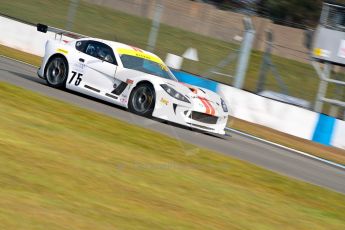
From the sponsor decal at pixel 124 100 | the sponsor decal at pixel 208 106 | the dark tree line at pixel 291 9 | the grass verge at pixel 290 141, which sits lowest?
the grass verge at pixel 290 141

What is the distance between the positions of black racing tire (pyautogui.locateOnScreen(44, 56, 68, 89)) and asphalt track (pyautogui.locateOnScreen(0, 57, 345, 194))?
20 centimetres

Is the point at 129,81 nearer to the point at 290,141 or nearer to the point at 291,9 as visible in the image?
the point at 290,141

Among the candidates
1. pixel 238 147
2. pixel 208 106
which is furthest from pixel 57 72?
pixel 238 147

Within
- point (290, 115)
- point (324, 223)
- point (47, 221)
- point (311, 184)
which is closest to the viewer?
point (47, 221)

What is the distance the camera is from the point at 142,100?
13.3 meters

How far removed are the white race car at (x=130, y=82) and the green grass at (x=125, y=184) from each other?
59.6 inches

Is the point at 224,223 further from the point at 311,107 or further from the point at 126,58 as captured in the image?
the point at 311,107

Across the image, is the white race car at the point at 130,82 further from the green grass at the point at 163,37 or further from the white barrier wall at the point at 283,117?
the green grass at the point at 163,37

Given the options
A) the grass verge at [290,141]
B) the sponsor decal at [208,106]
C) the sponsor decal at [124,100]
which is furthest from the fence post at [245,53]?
the sponsor decal at [124,100]

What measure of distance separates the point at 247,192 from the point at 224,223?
1.92m

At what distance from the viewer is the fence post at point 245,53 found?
2019 centimetres

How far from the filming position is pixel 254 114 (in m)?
19.1

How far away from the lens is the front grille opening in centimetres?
1304

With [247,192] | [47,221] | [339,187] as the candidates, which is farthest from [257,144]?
[47,221]
